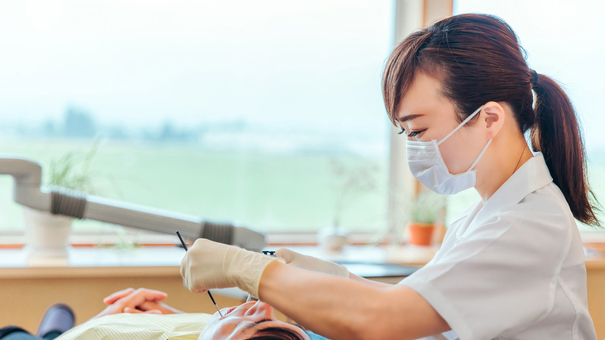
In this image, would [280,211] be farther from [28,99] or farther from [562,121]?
[562,121]

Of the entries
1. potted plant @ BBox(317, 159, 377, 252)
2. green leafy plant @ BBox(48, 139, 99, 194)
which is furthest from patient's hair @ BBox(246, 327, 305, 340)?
potted plant @ BBox(317, 159, 377, 252)

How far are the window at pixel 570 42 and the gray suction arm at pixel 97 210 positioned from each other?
1.47m

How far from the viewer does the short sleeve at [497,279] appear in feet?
2.82

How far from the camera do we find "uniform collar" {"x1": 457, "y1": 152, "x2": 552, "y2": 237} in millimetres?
1003

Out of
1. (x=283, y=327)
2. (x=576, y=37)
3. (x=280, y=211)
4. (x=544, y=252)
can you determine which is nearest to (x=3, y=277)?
(x=280, y=211)

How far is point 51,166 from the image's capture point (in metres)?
2.01

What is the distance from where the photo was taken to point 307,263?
1108 millimetres

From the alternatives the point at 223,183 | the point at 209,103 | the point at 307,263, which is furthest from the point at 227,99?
the point at 307,263

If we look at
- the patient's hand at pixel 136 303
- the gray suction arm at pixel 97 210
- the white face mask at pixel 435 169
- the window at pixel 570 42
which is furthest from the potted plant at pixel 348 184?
the white face mask at pixel 435 169

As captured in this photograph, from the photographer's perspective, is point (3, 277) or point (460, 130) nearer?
point (460, 130)

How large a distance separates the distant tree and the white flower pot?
386mm

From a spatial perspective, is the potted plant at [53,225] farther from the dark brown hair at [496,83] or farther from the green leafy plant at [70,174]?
the dark brown hair at [496,83]

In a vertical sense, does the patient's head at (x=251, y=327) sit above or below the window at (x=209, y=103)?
below

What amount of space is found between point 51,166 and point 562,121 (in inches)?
68.1
